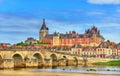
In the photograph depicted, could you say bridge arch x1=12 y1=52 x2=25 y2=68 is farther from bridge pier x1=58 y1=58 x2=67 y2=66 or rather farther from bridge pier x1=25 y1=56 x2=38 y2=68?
bridge pier x1=58 y1=58 x2=67 y2=66

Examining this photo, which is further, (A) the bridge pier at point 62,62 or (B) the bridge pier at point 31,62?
(A) the bridge pier at point 62,62

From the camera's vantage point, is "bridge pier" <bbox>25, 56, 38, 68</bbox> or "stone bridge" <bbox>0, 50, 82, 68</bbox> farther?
"bridge pier" <bbox>25, 56, 38, 68</bbox>

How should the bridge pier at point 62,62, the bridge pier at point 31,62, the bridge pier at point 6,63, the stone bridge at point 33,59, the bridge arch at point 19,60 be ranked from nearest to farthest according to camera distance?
the bridge pier at point 6,63 → the stone bridge at point 33,59 → the bridge arch at point 19,60 → the bridge pier at point 31,62 → the bridge pier at point 62,62

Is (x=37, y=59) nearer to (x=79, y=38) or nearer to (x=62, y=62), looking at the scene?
(x=62, y=62)

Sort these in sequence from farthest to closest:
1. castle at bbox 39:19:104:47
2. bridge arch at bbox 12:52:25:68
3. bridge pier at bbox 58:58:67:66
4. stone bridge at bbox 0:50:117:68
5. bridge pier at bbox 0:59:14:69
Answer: castle at bbox 39:19:104:47, bridge pier at bbox 58:58:67:66, bridge arch at bbox 12:52:25:68, stone bridge at bbox 0:50:117:68, bridge pier at bbox 0:59:14:69

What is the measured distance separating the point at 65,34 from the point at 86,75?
425ft

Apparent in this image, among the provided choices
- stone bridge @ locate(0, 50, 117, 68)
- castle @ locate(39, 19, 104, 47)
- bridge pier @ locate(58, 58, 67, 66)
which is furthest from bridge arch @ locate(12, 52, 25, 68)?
castle @ locate(39, 19, 104, 47)

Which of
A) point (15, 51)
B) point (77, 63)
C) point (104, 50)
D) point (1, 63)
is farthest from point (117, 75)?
point (104, 50)

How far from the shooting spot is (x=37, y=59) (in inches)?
3691

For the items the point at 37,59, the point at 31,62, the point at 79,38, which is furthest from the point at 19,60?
the point at 79,38

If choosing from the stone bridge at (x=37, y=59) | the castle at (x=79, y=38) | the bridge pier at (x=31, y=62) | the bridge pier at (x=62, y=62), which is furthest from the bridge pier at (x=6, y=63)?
the castle at (x=79, y=38)

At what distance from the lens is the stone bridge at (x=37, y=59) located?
267ft

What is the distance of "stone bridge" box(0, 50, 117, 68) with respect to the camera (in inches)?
3209

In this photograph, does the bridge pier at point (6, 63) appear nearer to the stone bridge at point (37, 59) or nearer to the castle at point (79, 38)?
the stone bridge at point (37, 59)
